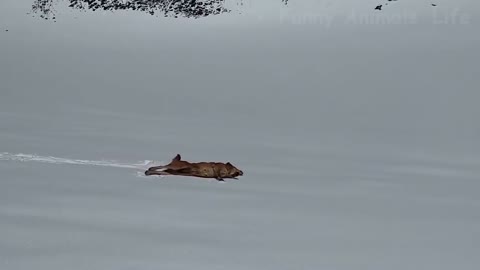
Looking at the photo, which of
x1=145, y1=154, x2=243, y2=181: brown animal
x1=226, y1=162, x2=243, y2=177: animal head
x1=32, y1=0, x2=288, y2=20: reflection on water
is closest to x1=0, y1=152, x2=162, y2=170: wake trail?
x1=145, y1=154, x2=243, y2=181: brown animal

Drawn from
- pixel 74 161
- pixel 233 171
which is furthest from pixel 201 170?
pixel 74 161

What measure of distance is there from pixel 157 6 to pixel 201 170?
172 inches

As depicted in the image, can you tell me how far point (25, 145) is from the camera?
3.12m

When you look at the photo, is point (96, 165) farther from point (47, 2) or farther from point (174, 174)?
point (47, 2)

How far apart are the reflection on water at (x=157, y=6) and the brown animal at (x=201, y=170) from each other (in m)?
4.07

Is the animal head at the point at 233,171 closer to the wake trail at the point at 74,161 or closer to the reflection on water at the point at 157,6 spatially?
the wake trail at the point at 74,161

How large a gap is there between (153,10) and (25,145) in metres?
3.85

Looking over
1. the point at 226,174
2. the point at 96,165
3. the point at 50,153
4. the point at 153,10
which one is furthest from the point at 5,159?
the point at 153,10

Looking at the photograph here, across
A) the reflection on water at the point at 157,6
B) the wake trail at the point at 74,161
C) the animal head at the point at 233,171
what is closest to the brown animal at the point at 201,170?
the animal head at the point at 233,171

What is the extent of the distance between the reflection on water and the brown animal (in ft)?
13.4

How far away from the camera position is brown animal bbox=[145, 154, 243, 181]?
2.70 metres

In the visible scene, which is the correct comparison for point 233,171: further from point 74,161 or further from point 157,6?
point 157,6

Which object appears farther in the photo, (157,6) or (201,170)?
(157,6)

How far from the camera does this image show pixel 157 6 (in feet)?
22.4
